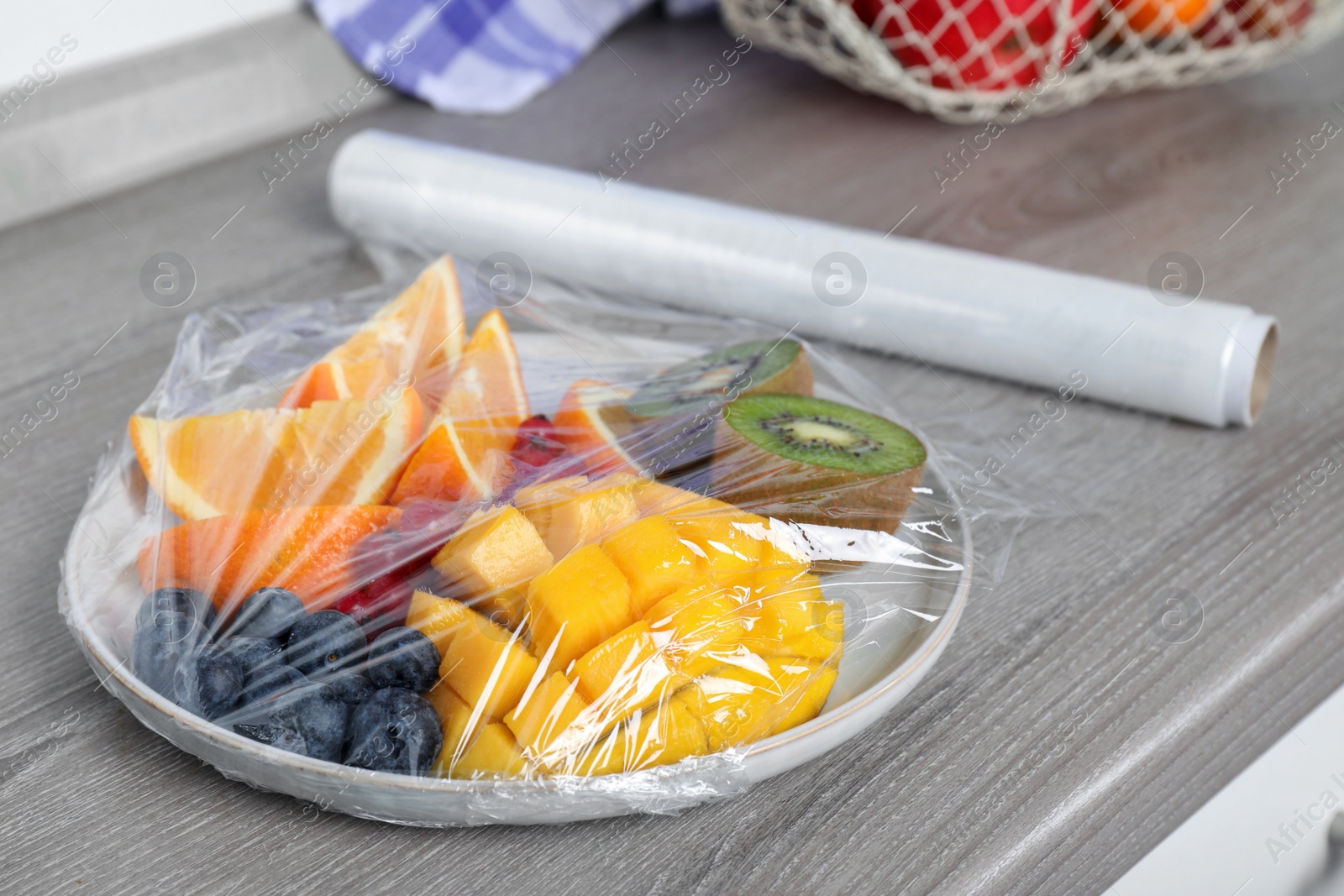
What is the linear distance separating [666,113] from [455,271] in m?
0.55

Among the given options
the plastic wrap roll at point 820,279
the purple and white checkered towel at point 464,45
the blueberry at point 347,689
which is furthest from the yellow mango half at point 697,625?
the purple and white checkered towel at point 464,45

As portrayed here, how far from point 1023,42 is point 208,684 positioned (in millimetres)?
850

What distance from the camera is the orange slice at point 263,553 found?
1.48 feet

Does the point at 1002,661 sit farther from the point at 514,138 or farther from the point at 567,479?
the point at 514,138

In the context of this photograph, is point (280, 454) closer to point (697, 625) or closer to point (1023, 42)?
point (697, 625)

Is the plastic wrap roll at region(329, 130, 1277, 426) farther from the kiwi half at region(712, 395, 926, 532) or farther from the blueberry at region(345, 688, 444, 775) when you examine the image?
the blueberry at region(345, 688, 444, 775)

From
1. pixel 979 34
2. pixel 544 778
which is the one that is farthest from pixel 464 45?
pixel 544 778

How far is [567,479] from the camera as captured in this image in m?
0.48

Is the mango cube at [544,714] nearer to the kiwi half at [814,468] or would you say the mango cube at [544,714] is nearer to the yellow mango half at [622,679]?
the yellow mango half at [622,679]

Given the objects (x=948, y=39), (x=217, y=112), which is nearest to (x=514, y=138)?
(x=217, y=112)

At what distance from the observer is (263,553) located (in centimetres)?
46

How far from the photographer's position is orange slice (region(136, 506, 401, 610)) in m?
0.45

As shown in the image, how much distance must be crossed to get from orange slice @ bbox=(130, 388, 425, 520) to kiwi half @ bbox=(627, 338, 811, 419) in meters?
0.11

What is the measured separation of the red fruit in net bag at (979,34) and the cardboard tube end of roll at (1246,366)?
0.42 metres
